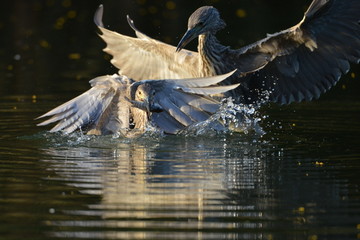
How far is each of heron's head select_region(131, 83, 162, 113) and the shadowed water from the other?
0.36 m

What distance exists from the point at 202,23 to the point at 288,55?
1.02 m

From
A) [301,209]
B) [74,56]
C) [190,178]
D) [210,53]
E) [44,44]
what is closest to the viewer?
[301,209]

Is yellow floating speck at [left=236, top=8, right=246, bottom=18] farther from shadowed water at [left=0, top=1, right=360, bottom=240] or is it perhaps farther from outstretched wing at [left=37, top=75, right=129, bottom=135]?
outstretched wing at [left=37, top=75, right=129, bottom=135]

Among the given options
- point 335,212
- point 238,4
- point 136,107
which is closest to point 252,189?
point 335,212

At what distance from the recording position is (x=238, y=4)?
24688 millimetres

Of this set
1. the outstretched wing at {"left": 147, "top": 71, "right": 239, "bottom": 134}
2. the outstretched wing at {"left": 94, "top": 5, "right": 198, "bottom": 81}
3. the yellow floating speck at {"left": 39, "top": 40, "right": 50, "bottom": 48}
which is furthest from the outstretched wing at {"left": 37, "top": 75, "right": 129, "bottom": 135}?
the yellow floating speck at {"left": 39, "top": 40, "right": 50, "bottom": 48}

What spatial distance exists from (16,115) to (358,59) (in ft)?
13.8

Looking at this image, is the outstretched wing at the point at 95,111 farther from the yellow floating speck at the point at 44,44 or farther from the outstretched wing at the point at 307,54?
the yellow floating speck at the point at 44,44

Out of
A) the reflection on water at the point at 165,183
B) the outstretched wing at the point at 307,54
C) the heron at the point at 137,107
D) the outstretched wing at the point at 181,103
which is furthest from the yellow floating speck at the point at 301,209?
the outstretched wing at the point at 307,54

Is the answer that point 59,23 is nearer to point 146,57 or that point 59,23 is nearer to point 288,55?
point 146,57

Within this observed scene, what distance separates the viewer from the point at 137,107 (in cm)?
902

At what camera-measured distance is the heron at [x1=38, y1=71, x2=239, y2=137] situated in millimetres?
8805

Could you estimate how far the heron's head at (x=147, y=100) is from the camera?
887 centimetres

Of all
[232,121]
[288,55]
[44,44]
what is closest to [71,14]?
[44,44]
